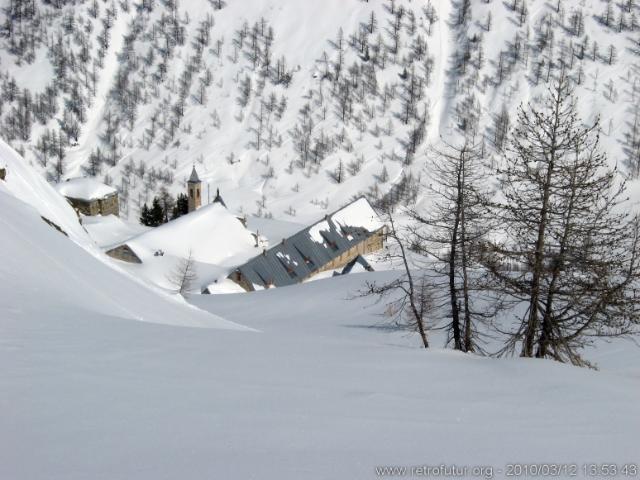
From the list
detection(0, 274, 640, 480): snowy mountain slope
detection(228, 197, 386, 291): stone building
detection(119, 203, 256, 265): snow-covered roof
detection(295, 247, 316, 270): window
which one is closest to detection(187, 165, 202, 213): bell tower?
detection(119, 203, 256, 265): snow-covered roof

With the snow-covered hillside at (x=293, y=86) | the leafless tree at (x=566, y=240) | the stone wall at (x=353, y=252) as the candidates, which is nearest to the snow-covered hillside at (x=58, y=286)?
the leafless tree at (x=566, y=240)

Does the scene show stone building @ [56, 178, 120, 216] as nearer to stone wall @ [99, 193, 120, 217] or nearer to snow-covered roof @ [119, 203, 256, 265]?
stone wall @ [99, 193, 120, 217]

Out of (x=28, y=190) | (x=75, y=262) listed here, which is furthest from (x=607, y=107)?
(x=75, y=262)

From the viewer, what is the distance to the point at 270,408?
6.47 metres

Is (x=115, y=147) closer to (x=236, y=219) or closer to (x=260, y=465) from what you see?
(x=236, y=219)

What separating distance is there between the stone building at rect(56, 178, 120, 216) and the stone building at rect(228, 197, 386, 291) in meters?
29.7

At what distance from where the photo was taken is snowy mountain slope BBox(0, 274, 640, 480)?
5.16 m

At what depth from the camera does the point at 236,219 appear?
70938mm

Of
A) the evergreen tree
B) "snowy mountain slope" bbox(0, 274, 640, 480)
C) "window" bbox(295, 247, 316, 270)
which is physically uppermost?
the evergreen tree

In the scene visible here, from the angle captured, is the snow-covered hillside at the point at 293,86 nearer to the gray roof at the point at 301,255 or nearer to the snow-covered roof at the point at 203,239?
the gray roof at the point at 301,255

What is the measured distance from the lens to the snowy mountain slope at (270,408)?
5.16 metres

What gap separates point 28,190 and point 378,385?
2687 cm

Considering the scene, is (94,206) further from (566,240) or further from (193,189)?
(566,240)

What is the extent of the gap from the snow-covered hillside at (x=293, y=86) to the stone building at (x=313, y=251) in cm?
2986
